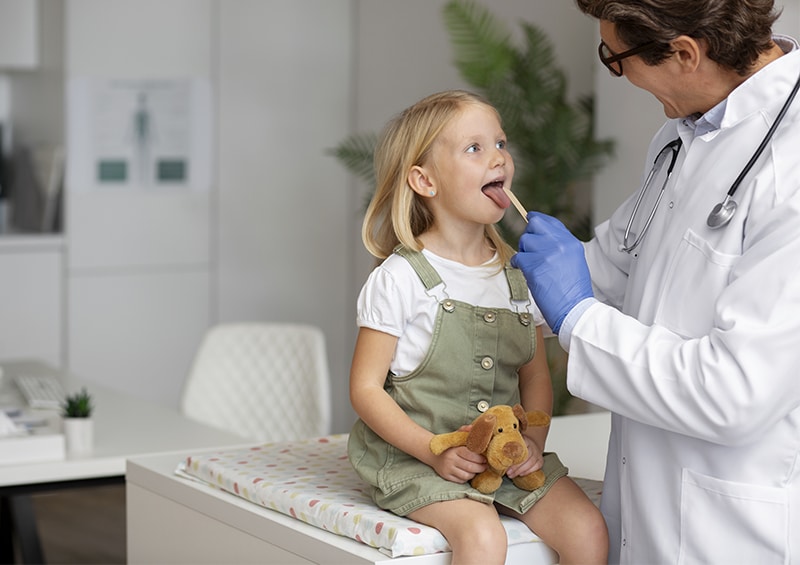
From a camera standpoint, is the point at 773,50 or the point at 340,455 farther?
the point at 340,455

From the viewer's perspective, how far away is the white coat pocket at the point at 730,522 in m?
1.32

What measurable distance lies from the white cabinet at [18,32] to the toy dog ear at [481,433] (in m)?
3.50

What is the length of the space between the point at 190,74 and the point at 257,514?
10.8 ft

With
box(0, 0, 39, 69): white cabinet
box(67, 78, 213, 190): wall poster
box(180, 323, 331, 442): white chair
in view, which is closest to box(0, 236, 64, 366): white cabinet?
box(67, 78, 213, 190): wall poster

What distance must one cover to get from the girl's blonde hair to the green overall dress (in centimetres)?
5

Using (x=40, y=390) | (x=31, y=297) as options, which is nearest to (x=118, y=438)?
(x=40, y=390)

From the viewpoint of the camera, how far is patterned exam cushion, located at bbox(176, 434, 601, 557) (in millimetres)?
1388

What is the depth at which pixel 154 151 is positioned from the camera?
4.54 meters

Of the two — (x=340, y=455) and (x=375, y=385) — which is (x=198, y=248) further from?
(x=375, y=385)

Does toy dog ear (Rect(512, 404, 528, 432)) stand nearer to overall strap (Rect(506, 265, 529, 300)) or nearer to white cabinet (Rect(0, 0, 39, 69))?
overall strap (Rect(506, 265, 529, 300))

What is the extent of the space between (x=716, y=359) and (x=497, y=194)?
16.4 inches

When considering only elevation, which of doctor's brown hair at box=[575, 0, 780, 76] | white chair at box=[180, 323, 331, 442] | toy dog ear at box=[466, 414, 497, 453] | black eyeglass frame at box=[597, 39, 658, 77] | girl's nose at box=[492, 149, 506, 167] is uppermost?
doctor's brown hair at box=[575, 0, 780, 76]

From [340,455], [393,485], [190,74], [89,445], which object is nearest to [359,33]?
[190,74]

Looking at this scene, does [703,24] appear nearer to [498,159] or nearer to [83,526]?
[498,159]
